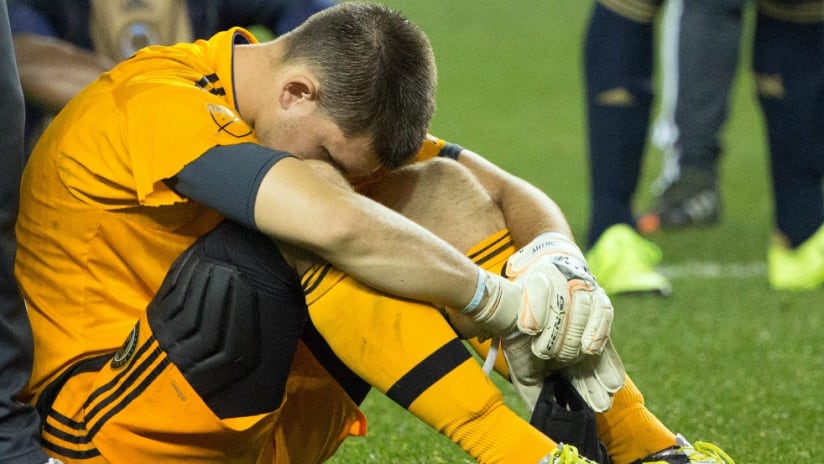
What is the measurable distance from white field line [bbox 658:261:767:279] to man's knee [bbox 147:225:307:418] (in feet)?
8.25

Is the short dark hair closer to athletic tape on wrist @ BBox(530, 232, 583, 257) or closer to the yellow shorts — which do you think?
athletic tape on wrist @ BBox(530, 232, 583, 257)

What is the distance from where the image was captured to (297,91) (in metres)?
1.90

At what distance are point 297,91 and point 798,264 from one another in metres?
2.33

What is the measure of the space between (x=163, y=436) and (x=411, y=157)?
0.53 meters

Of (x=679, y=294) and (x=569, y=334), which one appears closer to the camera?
(x=569, y=334)

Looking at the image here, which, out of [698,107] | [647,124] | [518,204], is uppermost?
→ [518,204]

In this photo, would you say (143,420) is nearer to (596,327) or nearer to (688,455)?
(596,327)

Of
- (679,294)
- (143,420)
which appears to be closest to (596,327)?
(143,420)

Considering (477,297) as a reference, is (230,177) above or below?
above

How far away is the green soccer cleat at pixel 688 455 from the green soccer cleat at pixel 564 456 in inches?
10.0

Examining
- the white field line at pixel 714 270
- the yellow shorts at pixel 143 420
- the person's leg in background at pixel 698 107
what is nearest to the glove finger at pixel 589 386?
the yellow shorts at pixel 143 420

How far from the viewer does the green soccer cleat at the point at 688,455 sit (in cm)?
194

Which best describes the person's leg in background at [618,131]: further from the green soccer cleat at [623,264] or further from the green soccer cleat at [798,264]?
the green soccer cleat at [798,264]

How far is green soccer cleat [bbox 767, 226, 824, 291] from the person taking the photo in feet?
12.5
